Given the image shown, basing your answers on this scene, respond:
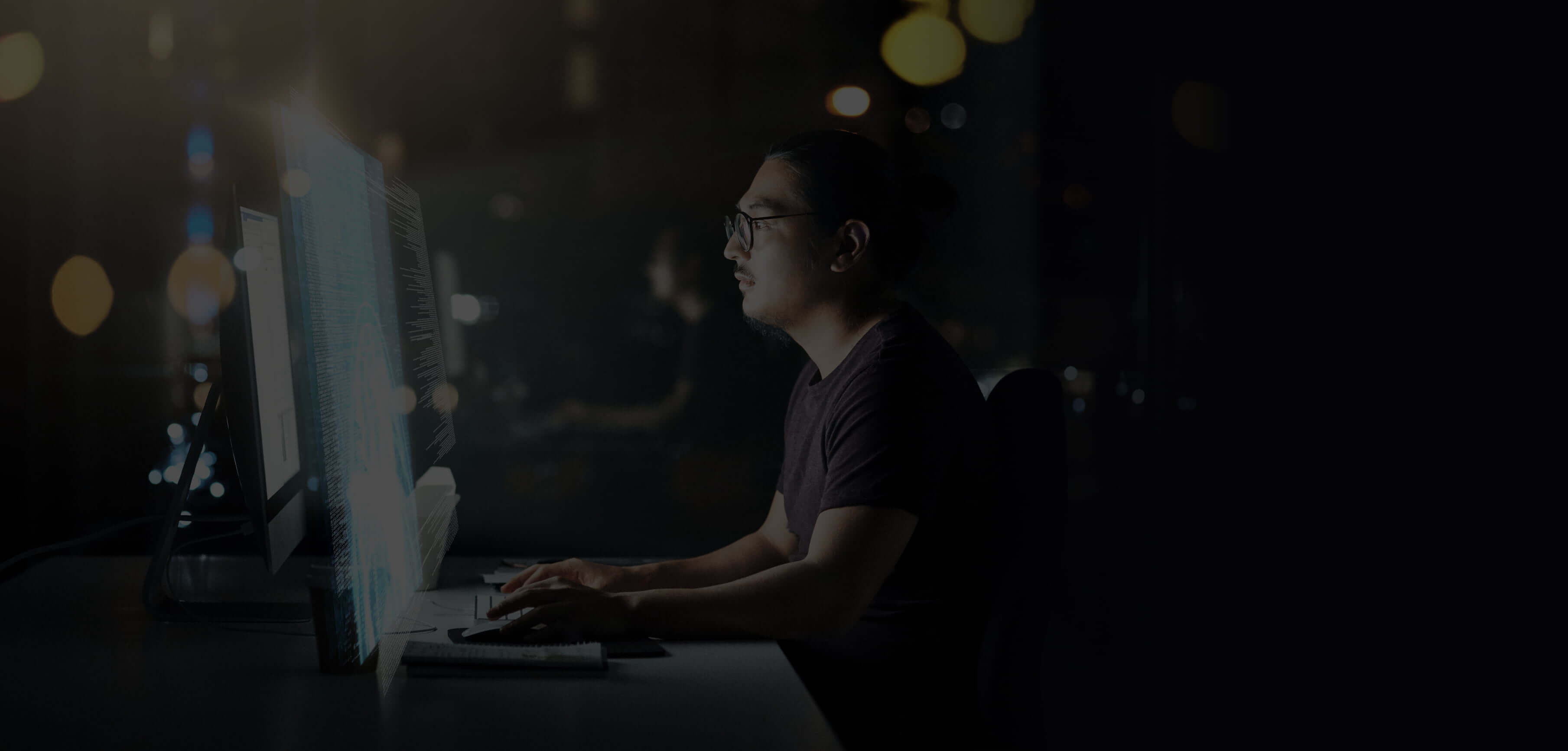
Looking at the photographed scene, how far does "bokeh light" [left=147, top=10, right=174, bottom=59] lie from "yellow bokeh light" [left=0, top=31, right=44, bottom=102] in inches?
6.3

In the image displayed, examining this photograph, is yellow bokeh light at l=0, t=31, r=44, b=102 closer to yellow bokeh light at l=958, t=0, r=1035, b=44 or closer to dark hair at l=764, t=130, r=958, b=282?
dark hair at l=764, t=130, r=958, b=282

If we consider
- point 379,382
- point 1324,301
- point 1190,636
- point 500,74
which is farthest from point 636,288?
point 1190,636

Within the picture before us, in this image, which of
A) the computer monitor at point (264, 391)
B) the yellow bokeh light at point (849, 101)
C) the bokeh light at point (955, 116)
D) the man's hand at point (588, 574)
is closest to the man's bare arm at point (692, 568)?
the man's hand at point (588, 574)

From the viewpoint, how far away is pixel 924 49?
204 centimetres

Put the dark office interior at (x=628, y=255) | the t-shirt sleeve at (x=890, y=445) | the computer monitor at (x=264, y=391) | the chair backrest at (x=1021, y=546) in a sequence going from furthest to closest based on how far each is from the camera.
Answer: the dark office interior at (x=628, y=255) → the chair backrest at (x=1021, y=546) → the t-shirt sleeve at (x=890, y=445) → the computer monitor at (x=264, y=391)

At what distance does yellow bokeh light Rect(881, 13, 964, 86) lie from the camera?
6.45 ft

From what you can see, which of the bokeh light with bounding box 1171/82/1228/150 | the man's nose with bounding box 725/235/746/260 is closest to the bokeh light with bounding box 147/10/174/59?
the man's nose with bounding box 725/235/746/260

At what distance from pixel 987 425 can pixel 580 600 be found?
1.82 ft

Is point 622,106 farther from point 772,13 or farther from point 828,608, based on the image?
point 828,608

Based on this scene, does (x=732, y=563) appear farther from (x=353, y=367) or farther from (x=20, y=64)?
(x=20, y=64)

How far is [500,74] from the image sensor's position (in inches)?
72.8

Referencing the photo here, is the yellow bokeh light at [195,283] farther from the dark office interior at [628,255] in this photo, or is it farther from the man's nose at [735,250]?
the man's nose at [735,250]

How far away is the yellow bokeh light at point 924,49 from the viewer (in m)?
1.96

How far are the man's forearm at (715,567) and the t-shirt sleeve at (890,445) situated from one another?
0.36 metres
